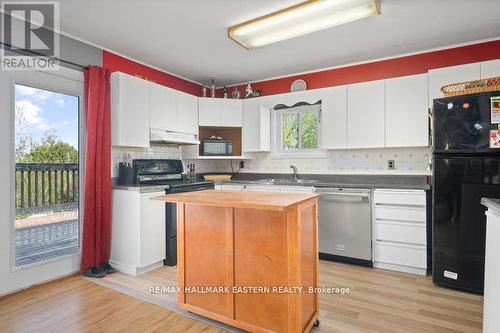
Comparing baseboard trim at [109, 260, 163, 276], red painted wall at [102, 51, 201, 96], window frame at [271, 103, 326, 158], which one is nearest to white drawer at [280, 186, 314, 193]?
window frame at [271, 103, 326, 158]

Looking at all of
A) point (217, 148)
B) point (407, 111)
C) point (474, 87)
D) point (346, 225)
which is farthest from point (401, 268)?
point (217, 148)

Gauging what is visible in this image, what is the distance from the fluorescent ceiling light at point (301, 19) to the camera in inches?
90.7

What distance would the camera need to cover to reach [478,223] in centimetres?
248

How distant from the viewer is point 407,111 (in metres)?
3.28

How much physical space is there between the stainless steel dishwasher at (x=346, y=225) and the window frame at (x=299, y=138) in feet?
3.04

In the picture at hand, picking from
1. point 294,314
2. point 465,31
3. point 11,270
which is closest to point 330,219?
point 294,314

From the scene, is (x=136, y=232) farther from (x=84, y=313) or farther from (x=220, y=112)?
(x=220, y=112)

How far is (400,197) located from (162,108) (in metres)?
3.02

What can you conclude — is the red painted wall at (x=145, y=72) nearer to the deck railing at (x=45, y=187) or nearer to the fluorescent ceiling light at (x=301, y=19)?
the deck railing at (x=45, y=187)

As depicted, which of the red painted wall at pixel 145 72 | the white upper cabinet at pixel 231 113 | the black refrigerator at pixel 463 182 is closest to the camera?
the black refrigerator at pixel 463 182

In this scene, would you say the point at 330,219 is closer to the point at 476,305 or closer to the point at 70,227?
the point at 476,305

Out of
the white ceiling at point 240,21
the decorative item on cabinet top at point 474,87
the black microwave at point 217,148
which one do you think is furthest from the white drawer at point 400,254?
the black microwave at point 217,148

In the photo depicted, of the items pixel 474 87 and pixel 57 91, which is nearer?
pixel 474 87

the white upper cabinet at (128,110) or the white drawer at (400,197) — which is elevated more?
the white upper cabinet at (128,110)
